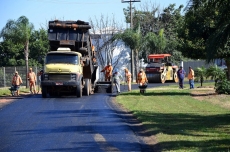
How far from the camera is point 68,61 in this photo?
92.7 feet

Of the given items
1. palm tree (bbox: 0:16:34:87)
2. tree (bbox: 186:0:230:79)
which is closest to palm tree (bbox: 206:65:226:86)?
palm tree (bbox: 0:16:34:87)

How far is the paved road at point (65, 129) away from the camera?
12.8 meters

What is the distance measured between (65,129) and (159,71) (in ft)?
113

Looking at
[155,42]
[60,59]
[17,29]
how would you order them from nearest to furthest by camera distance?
[60,59] → [17,29] → [155,42]

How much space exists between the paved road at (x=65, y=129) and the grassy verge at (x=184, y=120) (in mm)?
821

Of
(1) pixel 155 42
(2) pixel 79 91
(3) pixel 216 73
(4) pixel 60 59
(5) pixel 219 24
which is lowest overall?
(2) pixel 79 91

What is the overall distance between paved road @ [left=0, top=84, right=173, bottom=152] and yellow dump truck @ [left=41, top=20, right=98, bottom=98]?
15.2 ft

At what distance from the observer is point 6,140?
13805mm

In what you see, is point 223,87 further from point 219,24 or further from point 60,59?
point 219,24

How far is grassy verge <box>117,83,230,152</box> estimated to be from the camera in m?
12.9

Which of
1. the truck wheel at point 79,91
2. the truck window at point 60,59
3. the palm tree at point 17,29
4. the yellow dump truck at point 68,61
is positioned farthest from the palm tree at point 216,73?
the palm tree at point 17,29

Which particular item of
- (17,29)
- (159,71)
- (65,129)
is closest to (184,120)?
(65,129)

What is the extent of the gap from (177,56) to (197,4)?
53079mm

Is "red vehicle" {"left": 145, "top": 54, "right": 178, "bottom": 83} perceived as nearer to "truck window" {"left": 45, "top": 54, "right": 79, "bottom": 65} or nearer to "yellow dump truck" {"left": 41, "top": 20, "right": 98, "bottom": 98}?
"yellow dump truck" {"left": 41, "top": 20, "right": 98, "bottom": 98}
